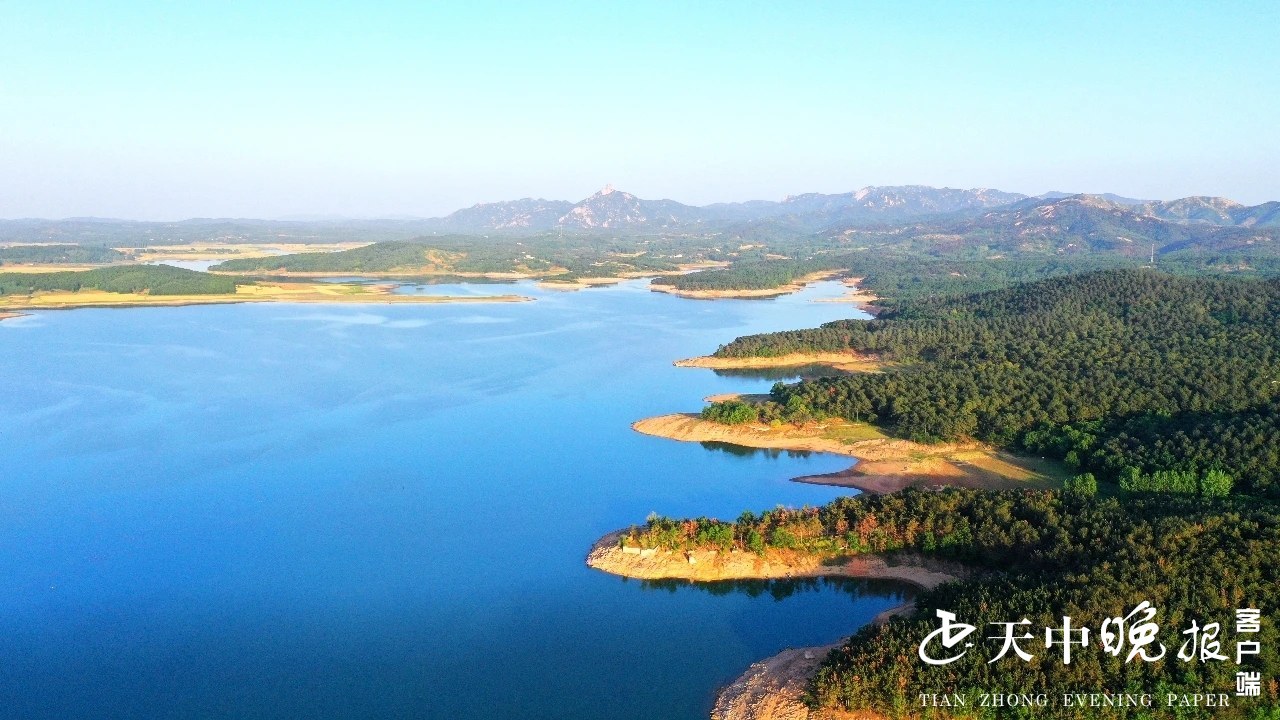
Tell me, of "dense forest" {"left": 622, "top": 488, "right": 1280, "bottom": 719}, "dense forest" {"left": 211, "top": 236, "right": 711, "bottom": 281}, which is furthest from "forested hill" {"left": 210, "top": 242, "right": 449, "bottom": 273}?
"dense forest" {"left": 622, "top": 488, "right": 1280, "bottom": 719}

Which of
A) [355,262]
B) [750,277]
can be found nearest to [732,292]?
[750,277]

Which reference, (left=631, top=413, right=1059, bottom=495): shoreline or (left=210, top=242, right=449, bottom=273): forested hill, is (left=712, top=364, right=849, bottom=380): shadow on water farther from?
(left=210, top=242, right=449, bottom=273): forested hill

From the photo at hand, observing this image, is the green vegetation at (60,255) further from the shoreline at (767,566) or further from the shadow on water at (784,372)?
the shoreline at (767,566)

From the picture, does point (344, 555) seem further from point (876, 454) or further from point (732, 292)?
point (732, 292)

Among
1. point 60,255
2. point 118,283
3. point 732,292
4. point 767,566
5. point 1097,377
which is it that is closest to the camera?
point 767,566

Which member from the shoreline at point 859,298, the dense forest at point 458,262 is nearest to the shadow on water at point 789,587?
the shoreline at point 859,298

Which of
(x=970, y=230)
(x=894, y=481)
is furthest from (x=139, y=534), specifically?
(x=970, y=230)
